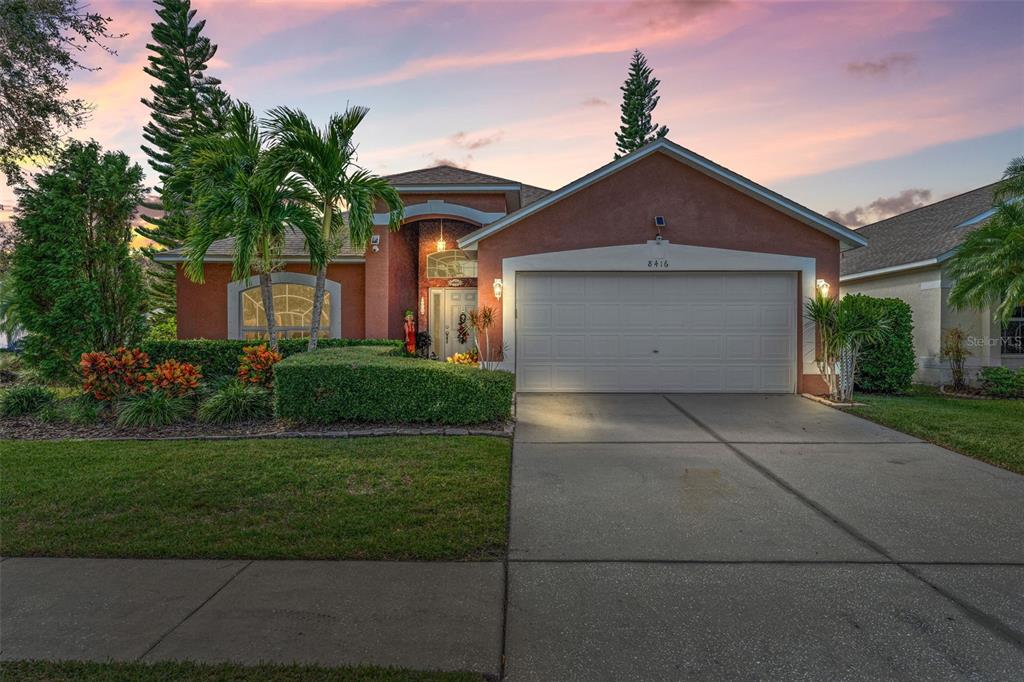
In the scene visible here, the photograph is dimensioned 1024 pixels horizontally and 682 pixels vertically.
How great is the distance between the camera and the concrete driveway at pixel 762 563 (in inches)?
99.4

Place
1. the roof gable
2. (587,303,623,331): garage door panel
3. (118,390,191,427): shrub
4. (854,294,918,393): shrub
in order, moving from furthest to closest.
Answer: the roof gable < (587,303,623,331): garage door panel < (854,294,918,393): shrub < (118,390,191,427): shrub

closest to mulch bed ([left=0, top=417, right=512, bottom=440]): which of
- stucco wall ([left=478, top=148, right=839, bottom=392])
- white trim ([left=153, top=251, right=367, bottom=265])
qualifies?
stucco wall ([left=478, top=148, right=839, bottom=392])

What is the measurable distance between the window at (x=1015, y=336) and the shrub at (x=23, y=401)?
728 inches

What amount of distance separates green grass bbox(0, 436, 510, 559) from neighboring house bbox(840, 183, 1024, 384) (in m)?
11.4

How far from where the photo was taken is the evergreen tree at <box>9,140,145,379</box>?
28.2 feet

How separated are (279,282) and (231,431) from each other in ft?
23.4

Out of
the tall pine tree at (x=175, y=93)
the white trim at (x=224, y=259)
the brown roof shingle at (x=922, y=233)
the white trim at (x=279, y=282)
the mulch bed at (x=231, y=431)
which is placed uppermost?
the tall pine tree at (x=175, y=93)

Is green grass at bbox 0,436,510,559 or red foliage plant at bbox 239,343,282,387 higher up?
red foliage plant at bbox 239,343,282,387

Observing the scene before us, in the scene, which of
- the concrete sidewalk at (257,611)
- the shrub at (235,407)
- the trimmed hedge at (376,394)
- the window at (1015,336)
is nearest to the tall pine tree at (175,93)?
the shrub at (235,407)

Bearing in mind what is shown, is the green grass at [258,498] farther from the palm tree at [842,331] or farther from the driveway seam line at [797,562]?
the palm tree at [842,331]

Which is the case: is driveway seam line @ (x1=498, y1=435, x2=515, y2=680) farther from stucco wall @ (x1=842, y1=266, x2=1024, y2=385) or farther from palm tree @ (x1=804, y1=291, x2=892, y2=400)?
stucco wall @ (x1=842, y1=266, x2=1024, y2=385)

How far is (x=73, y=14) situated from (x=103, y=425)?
818 cm

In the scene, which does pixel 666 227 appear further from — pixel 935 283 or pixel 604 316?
pixel 935 283

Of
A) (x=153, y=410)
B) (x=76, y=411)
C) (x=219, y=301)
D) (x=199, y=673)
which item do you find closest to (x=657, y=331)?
(x=153, y=410)
